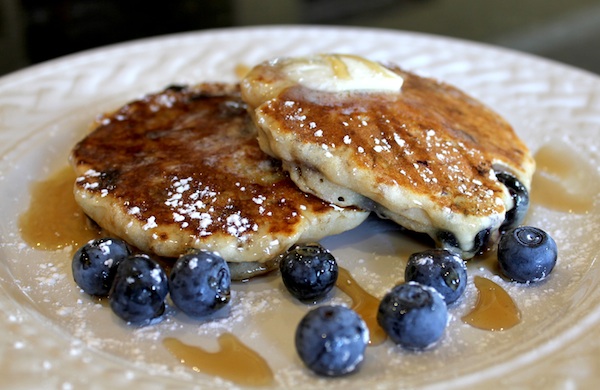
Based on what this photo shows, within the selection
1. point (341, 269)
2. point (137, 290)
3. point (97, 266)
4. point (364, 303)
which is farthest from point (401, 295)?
point (97, 266)

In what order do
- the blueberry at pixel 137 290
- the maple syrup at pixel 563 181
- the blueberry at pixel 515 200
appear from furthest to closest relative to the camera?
the maple syrup at pixel 563 181, the blueberry at pixel 515 200, the blueberry at pixel 137 290

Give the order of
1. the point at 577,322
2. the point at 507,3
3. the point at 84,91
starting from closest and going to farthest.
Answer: the point at 577,322 → the point at 84,91 → the point at 507,3

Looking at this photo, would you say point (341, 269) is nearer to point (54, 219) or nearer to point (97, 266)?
point (97, 266)

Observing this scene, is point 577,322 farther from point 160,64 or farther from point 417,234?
point 160,64

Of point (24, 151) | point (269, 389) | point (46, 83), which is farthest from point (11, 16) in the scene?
point (269, 389)

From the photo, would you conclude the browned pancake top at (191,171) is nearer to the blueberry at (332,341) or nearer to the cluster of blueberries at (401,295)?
the cluster of blueberries at (401,295)

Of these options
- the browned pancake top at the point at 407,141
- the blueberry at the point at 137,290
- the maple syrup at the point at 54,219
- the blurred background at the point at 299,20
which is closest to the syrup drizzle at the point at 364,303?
the browned pancake top at the point at 407,141
